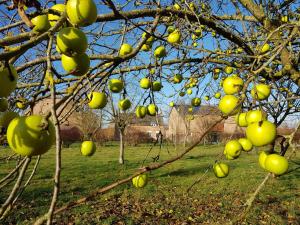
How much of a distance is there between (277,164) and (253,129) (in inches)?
10.5

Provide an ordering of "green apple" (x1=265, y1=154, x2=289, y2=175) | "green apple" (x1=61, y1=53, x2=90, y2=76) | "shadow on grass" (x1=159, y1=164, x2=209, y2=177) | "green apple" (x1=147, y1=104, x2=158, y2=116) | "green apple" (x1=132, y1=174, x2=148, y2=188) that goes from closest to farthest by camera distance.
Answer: "green apple" (x1=61, y1=53, x2=90, y2=76), "green apple" (x1=265, y1=154, x2=289, y2=175), "green apple" (x1=132, y1=174, x2=148, y2=188), "green apple" (x1=147, y1=104, x2=158, y2=116), "shadow on grass" (x1=159, y1=164, x2=209, y2=177)

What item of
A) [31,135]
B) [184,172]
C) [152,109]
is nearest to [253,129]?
[31,135]

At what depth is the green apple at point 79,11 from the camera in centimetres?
114

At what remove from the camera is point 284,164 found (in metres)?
1.75

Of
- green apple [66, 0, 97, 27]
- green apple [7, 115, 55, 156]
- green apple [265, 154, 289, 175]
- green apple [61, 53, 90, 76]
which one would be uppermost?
green apple [66, 0, 97, 27]

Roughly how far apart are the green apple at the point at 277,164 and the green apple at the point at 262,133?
0.67 feet

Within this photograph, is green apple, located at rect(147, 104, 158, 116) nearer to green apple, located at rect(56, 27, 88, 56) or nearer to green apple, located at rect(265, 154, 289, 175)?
green apple, located at rect(265, 154, 289, 175)

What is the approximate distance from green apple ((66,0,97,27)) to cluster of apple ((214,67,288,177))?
631 millimetres

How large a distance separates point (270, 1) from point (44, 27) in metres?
3.89

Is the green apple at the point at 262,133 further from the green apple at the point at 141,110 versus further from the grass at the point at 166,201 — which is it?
the grass at the point at 166,201

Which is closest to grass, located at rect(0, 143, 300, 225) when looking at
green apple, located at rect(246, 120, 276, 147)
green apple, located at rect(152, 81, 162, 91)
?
green apple, located at rect(152, 81, 162, 91)

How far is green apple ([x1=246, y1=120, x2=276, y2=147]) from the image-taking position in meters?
1.59

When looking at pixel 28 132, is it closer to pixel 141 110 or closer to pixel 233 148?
pixel 233 148

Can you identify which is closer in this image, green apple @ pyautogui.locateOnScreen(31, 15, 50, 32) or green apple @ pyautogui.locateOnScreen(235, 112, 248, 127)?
green apple @ pyautogui.locateOnScreen(31, 15, 50, 32)
